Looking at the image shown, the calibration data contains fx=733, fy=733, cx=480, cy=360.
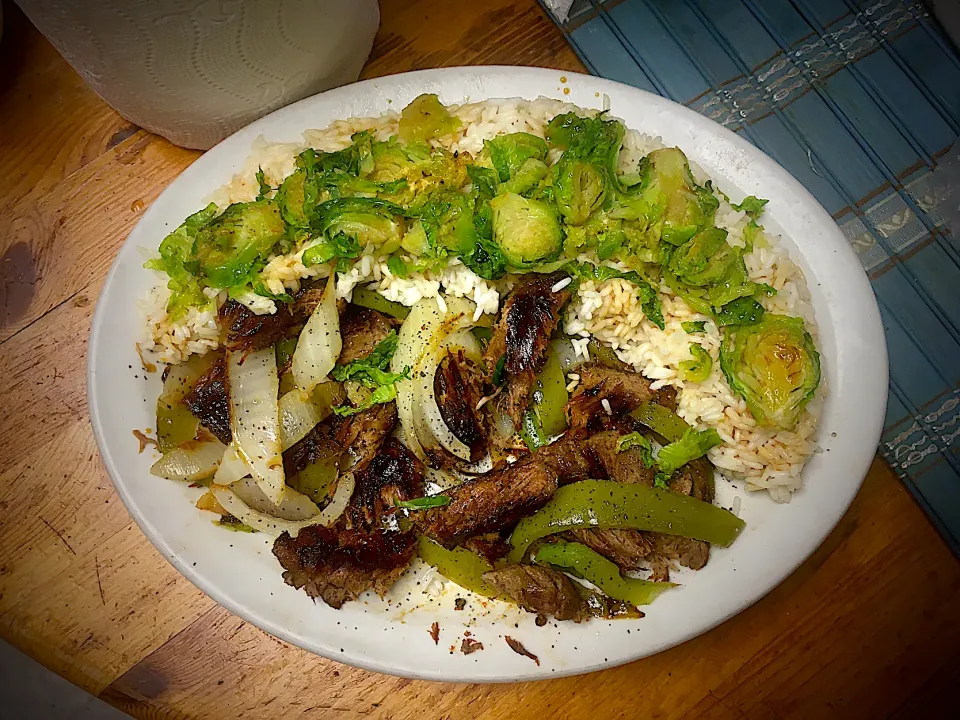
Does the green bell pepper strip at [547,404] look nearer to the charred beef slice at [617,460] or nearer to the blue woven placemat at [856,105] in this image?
the charred beef slice at [617,460]

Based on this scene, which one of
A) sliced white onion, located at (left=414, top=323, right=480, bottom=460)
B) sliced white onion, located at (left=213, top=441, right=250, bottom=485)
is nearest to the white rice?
sliced white onion, located at (left=414, top=323, right=480, bottom=460)

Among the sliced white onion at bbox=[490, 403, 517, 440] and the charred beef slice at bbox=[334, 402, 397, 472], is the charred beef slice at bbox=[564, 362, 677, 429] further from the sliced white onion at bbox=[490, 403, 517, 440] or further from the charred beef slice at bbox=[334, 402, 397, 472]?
the charred beef slice at bbox=[334, 402, 397, 472]

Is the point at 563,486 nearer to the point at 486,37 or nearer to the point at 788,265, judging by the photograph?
the point at 788,265

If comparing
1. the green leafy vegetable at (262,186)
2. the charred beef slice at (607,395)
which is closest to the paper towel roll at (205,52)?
the green leafy vegetable at (262,186)

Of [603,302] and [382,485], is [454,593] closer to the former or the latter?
[382,485]

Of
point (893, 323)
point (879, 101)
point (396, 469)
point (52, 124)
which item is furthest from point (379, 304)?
point (879, 101)

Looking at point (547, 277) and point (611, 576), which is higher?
point (547, 277)
